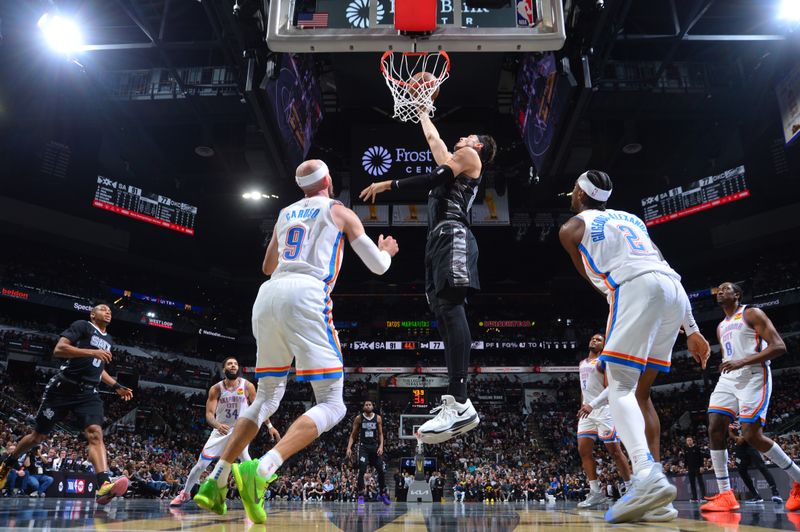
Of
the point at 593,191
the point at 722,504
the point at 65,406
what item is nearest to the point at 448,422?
the point at 593,191

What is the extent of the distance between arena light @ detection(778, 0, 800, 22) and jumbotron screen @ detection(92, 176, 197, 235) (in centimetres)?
2077

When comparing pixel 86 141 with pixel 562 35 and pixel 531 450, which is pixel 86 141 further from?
pixel 531 450

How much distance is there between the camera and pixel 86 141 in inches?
827

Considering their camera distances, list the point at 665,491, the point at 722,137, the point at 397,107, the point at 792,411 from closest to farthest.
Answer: the point at 665,491 < the point at 397,107 < the point at 722,137 < the point at 792,411

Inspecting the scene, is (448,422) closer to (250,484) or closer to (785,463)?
(250,484)

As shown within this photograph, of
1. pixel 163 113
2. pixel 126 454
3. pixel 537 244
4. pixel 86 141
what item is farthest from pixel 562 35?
pixel 537 244

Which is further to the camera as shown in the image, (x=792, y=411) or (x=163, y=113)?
(x=792, y=411)

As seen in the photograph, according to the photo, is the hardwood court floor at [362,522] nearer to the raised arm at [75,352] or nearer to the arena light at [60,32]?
the raised arm at [75,352]

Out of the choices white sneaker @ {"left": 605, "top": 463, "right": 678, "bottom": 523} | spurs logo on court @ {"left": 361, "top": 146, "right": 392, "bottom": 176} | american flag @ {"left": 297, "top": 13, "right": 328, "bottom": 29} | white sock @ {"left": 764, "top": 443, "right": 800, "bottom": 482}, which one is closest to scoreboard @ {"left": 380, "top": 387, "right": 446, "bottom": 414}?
spurs logo on court @ {"left": 361, "top": 146, "right": 392, "bottom": 176}

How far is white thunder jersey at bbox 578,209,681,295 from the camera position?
376 centimetres

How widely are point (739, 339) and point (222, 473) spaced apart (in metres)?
5.77

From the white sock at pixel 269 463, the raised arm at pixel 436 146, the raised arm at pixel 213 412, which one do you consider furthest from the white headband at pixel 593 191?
the raised arm at pixel 213 412

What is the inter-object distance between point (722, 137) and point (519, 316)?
71.4 feet

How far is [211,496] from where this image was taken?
3570 millimetres
